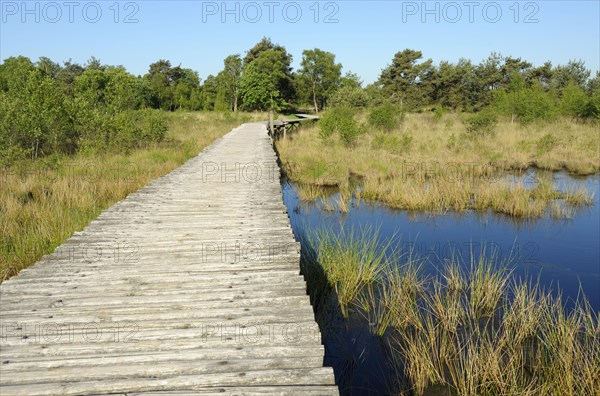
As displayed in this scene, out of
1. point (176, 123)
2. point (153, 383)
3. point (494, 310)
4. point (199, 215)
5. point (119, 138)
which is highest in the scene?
point (176, 123)

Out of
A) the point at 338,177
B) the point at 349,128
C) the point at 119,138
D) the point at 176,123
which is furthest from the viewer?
the point at 176,123

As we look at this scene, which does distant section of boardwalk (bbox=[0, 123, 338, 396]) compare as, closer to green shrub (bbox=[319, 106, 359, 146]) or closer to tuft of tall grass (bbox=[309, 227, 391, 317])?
tuft of tall grass (bbox=[309, 227, 391, 317])

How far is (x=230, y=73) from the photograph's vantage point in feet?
182

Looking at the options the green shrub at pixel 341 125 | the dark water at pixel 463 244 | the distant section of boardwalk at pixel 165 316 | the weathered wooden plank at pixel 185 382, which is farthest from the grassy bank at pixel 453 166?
the weathered wooden plank at pixel 185 382

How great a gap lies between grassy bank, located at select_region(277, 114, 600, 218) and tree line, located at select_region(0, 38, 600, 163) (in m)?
5.29

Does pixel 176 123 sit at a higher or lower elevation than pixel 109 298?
higher

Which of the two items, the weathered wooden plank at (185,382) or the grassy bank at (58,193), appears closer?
the weathered wooden plank at (185,382)

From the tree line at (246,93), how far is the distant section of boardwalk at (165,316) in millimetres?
8417

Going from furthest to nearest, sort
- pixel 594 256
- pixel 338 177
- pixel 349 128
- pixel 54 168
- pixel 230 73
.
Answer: pixel 230 73 → pixel 349 128 → pixel 338 177 → pixel 54 168 → pixel 594 256

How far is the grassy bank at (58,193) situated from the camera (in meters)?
5.45

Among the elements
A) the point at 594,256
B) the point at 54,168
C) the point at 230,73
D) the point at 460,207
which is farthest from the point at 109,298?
the point at 230,73

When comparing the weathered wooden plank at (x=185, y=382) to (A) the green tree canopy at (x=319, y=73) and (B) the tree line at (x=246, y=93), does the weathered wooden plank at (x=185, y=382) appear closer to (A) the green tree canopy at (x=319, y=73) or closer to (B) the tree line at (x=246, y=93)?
(B) the tree line at (x=246, y=93)

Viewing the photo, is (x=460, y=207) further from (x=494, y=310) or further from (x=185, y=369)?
(x=185, y=369)

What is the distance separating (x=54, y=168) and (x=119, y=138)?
3.60 metres
